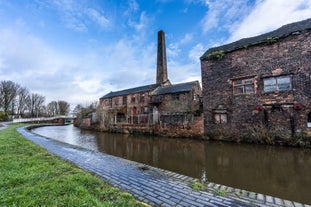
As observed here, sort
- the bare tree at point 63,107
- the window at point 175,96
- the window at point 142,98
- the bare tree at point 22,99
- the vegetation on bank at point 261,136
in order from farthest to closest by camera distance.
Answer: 1. the bare tree at point 63,107
2. the bare tree at point 22,99
3. the window at point 142,98
4. the window at point 175,96
5. the vegetation on bank at point 261,136

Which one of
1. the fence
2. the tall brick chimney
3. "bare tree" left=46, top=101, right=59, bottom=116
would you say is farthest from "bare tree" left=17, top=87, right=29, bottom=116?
the tall brick chimney

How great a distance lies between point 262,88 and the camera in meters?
10.4

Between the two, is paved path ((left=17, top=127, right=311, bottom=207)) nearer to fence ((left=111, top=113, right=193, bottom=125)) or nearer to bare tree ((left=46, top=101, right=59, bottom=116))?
fence ((left=111, top=113, right=193, bottom=125))

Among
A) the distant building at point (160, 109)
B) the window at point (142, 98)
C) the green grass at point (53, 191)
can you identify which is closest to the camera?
the green grass at point (53, 191)

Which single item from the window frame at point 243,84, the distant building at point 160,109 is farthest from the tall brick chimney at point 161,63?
the window frame at point 243,84

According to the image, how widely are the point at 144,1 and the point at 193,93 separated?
11.9m

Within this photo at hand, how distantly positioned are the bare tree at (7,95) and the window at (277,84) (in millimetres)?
51086

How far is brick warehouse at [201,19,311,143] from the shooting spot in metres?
9.18

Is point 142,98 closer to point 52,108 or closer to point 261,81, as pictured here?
point 261,81

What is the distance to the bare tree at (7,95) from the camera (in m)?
37.1

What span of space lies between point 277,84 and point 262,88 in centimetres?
82

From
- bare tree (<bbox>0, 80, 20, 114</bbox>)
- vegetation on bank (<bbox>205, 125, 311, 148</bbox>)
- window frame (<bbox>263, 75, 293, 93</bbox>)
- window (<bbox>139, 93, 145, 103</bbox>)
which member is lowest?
vegetation on bank (<bbox>205, 125, 311, 148</bbox>)

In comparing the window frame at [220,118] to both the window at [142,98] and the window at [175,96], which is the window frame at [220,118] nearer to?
the window at [175,96]

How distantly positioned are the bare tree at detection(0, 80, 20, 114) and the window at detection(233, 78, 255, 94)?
4922 centimetres
